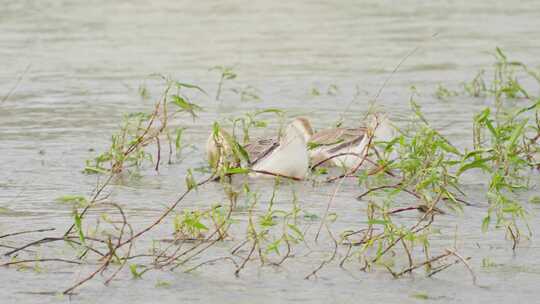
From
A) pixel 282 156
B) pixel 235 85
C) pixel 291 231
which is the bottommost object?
pixel 291 231

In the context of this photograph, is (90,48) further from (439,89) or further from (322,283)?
(322,283)

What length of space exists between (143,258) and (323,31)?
10.4m

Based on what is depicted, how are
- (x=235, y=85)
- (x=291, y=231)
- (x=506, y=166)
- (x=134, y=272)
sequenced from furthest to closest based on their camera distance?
(x=235, y=85) → (x=506, y=166) → (x=291, y=231) → (x=134, y=272)

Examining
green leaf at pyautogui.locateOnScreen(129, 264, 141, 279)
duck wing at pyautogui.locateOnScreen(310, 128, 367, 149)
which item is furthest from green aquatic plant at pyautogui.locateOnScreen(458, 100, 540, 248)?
green leaf at pyautogui.locateOnScreen(129, 264, 141, 279)

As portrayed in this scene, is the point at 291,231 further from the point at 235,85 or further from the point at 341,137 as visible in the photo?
the point at 235,85

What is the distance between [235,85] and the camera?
12.1 metres

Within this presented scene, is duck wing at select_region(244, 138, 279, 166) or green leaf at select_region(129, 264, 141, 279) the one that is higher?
duck wing at select_region(244, 138, 279, 166)

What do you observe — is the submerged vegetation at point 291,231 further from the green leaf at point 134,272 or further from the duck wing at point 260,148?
the duck wing at point 260,148

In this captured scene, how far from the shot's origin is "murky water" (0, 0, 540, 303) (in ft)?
17.7

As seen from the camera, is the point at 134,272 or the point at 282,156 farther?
the point at 282,156

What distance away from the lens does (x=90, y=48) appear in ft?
47.5

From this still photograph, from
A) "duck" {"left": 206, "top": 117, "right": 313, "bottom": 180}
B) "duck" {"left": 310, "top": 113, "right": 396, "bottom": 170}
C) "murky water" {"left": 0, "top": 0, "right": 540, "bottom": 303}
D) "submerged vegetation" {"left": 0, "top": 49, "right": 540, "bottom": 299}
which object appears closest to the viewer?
"murky water" {"left": 0, "top": 0, "right": 540, "bottom": 303}

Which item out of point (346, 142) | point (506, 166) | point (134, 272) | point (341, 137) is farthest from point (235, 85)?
point (134, 272)

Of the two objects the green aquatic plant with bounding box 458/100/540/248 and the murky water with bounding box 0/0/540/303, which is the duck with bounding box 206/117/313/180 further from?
the green aquatic plant with bounding box 458/100/540/248
